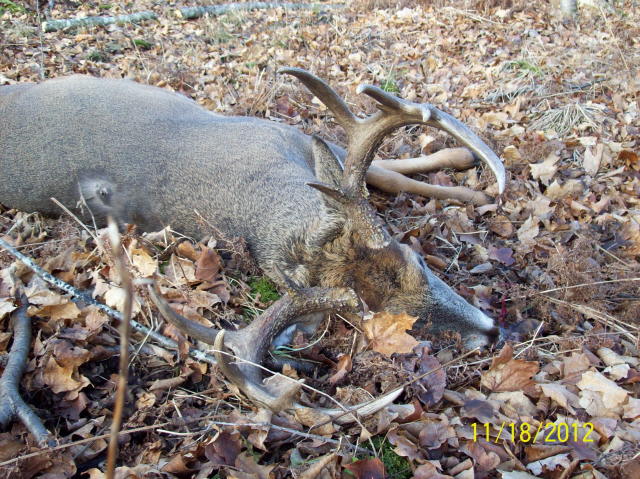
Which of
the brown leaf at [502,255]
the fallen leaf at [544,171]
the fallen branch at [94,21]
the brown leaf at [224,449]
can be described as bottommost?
the brown leaf at [224,449]

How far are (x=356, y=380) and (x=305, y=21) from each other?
24.3ft

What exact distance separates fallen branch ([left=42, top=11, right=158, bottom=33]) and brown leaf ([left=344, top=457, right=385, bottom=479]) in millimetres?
8150

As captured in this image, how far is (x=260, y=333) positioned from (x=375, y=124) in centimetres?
139

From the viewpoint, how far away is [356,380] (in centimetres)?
321

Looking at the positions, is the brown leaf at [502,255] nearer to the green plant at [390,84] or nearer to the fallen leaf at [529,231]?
the fallen leaf at [529,231]

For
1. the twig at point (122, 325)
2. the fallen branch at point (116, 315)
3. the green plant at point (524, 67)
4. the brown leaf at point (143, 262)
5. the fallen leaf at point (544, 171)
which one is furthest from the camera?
the green plant at point (524, 67)

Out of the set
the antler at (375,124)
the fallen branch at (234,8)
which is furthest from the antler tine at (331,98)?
the fallen branch at (234,8)

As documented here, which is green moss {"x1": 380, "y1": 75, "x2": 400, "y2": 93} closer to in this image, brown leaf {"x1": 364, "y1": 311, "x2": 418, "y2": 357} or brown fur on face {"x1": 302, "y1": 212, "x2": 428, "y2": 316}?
brown fur on face {"x1": 302, "y1": 212, "x2": 428, "y2": 316}

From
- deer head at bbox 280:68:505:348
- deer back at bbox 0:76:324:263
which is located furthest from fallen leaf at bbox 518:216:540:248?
deer back at bbox 0:76:324:263

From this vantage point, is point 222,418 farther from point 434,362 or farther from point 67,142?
point 67,142

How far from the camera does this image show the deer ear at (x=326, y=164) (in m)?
3.57

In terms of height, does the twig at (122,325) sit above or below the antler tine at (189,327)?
above

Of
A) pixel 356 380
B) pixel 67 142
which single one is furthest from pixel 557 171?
pixel 67 142
